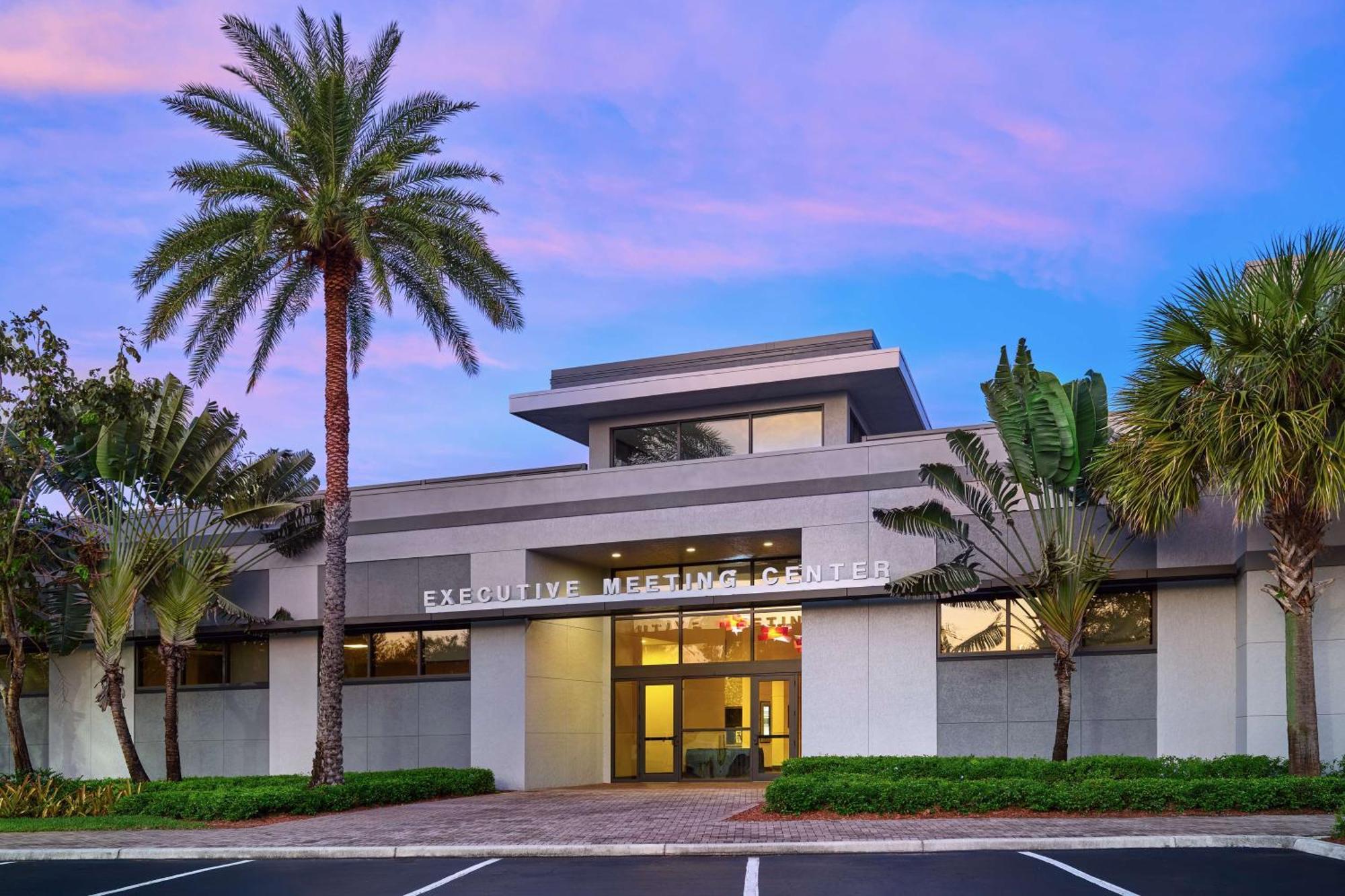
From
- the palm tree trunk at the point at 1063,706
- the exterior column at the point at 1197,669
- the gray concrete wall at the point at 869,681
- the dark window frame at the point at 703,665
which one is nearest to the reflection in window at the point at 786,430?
the dark window frame at the point at 703,665

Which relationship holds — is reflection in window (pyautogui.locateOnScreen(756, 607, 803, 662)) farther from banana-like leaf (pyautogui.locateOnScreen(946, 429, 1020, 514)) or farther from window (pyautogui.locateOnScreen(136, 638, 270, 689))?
window (pyautogui.locateOnScreen(136, 638, 270, 689))

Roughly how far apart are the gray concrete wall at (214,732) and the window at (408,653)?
2.38 metres

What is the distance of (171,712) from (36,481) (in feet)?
17.4

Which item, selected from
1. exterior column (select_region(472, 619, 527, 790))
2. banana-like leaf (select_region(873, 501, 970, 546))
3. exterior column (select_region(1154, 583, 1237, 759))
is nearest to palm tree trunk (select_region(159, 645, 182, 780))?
exterior column (select_region(472, 619, 527, 790))

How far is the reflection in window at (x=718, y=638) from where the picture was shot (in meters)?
27.3

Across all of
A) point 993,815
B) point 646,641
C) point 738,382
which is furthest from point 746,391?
point 993,815

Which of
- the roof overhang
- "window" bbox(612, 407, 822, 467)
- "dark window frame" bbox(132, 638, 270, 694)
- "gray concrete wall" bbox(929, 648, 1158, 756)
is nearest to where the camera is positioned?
"gray concrete wall" bbox(929, 648, 1158, 756)

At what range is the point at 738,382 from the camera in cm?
2589

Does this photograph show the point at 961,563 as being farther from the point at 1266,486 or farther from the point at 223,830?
the point at 223,830

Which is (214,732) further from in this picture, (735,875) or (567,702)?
(735,875)

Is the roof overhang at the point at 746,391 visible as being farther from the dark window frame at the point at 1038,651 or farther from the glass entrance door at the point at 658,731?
the glass entrance door at the point at 658,731

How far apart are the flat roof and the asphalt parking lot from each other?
12.9 meters

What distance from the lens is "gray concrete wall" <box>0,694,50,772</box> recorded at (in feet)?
100.0

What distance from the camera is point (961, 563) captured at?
20688 mm
